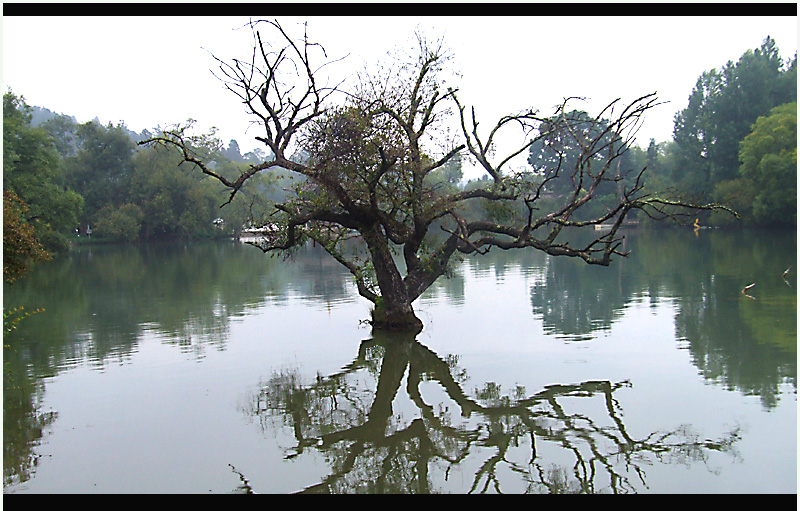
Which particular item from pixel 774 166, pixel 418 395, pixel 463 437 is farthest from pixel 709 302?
Answer: pixel 774 166

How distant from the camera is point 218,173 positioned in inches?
2063

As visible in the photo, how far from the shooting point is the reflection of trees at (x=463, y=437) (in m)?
7.55

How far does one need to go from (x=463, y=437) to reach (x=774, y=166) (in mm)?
45836

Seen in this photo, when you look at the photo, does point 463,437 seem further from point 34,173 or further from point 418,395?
point 34,173

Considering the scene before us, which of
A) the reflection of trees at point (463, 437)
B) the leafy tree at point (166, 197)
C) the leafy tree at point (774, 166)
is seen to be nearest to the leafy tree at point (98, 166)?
the leafy tree at point (166, 197)

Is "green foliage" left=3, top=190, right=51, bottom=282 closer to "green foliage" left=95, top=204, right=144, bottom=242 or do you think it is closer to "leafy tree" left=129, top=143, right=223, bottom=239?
"green foliage" left=95, top=204, right=144, bottom=242

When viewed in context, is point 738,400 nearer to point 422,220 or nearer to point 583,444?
point 583,444

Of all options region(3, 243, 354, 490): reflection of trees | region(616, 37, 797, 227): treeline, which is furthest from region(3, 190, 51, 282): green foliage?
region(616, 37, 797, 227): treeline

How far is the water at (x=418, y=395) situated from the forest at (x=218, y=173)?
24.7m

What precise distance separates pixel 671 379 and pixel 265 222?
8.38 meters

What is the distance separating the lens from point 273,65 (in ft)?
45.8

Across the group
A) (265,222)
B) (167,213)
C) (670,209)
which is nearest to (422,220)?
(265,222)

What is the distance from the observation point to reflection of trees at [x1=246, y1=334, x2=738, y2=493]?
7551mm

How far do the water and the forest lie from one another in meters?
24.7
